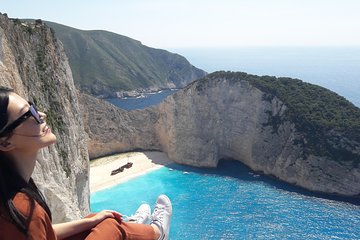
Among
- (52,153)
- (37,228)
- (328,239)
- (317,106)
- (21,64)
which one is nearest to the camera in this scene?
(37,228)

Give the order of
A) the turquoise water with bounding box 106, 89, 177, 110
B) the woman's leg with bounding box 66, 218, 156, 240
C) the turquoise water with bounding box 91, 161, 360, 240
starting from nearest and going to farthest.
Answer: the woman's leg with bounding box 66, 218, 156, 240
the turquoise water with bounding box 91, 161, 360, 240
the turquoise water with bounding box 106, 89, 177, 110

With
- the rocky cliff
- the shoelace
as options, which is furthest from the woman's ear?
the rocky cliff

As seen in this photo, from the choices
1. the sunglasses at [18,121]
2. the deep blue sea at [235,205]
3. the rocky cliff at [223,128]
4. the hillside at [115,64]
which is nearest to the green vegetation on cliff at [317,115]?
the rocky cliff at [223,128]

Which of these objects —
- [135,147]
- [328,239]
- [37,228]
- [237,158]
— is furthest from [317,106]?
[37,228]

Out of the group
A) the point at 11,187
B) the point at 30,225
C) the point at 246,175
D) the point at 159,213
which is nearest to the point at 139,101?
the point at 246,175

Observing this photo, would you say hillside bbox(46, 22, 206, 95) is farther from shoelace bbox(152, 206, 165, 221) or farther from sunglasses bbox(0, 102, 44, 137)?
sunglasses bbox(0, 102, 44, 137)

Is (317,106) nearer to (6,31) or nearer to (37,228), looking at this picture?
(6,31)
